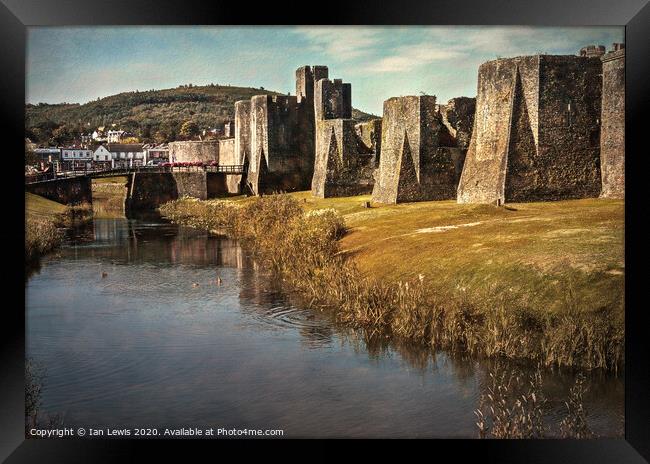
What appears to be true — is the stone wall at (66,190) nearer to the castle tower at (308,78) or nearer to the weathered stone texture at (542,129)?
the castle tower at (308,78)

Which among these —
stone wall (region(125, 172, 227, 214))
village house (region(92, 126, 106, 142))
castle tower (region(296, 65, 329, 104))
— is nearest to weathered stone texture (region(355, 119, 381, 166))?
castle tower (region(296, 65, 329, 104))

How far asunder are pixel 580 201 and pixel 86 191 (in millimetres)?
13914

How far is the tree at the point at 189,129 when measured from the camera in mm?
23495

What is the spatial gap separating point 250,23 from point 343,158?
18379mm

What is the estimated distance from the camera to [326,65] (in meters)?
15.8

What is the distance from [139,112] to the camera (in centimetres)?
1891

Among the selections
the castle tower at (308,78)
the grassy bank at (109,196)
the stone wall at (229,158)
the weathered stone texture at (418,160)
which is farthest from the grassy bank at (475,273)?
the stone wall at (229,158)

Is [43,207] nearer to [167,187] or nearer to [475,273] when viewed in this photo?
Answer: [475,273]

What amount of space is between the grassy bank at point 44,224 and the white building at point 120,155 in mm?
3518

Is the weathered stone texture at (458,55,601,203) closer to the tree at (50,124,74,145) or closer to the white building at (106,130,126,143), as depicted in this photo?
the white building at (106,130,126,143)

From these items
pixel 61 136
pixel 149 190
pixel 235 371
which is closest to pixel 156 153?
pixel 149 190

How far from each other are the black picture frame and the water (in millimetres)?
517

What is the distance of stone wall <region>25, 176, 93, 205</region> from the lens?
641 inches
